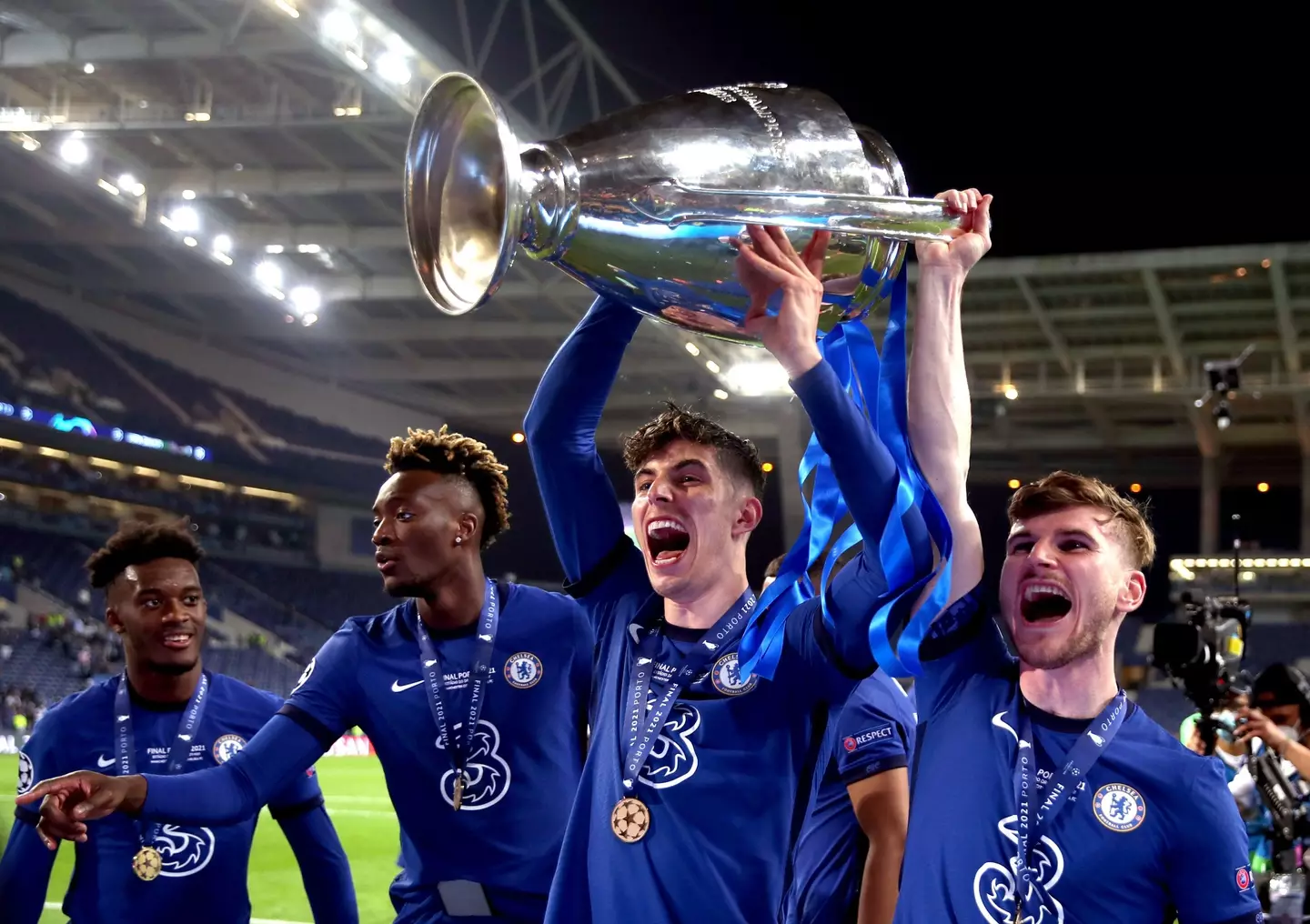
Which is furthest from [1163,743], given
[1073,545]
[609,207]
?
[609,207]

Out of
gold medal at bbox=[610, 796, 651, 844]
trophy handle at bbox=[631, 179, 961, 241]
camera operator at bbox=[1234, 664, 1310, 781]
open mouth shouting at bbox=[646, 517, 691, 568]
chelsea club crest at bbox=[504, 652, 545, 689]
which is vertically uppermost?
trophy handle at bbox=[631, 179, 961, 241]

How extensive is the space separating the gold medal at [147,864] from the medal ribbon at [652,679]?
172cm

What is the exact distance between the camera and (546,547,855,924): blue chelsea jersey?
2.33 m

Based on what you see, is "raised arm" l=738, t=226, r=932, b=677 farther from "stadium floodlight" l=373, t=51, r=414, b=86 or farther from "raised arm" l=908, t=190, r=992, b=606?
"stadium floodlight" l=373, t=51, r=414, b=86

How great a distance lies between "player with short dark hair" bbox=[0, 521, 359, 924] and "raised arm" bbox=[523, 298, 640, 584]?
144 cm

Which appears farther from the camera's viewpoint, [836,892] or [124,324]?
[124,324]

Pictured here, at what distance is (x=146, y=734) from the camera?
3.86 m

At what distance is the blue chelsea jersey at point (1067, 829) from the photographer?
83.5 inches

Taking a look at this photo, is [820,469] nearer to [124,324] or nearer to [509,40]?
[509,40]

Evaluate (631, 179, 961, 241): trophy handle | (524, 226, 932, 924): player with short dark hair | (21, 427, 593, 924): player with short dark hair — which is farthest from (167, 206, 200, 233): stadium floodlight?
(631, 179, 961, 241): trophy handle

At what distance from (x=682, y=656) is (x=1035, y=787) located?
68 cm

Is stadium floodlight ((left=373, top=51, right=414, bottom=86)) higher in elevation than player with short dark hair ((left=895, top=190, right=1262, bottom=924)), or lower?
higher

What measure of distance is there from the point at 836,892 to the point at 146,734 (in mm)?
1965

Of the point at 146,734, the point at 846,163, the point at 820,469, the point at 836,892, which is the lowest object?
the point at 836,892
